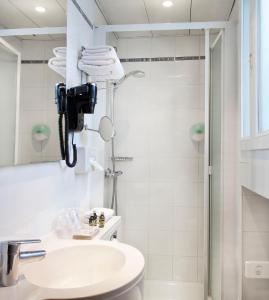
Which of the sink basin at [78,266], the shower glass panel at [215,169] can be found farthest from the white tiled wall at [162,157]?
the sink basin at [78,266]

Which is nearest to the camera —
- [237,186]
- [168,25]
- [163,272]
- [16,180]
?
[16,180]

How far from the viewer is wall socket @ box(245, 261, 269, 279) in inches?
75.9

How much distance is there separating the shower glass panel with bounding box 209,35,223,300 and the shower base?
31 centimetres

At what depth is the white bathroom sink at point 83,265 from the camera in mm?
1059

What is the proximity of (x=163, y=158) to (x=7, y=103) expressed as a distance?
1794 millimetres

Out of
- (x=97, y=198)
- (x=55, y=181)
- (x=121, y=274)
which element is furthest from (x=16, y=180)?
(x=97, y=198)

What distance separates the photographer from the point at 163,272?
2686 mm

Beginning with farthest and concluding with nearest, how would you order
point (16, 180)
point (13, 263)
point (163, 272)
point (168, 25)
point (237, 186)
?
1. point (163, 272)
2. point (168, 25)
3. point (237, 186)
4. point (16, 180)
5. point (13, 263)

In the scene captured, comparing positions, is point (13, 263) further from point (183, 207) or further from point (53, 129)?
point (183, 207)

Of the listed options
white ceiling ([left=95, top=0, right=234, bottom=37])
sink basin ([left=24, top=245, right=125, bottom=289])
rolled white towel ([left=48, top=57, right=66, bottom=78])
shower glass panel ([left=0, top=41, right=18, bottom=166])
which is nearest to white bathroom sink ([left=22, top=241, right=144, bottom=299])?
sink basin ([left=24, top=245, right=125, bottom=289])

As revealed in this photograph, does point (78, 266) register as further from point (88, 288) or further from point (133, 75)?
point (133, 75)

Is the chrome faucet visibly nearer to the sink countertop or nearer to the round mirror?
the sink countertop

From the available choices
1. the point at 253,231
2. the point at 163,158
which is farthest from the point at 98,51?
the point at 253,231

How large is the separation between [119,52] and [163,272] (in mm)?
2113
